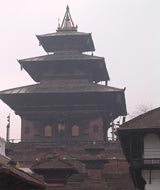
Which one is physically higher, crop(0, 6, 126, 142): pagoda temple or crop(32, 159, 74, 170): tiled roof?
crop(0, 6, 126, 142): pagoda temple

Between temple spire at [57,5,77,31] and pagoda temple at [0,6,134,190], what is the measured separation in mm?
84

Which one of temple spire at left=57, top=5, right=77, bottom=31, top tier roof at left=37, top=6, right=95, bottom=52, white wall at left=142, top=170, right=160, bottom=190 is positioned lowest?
white wall at left=142, top=170, right=160, bottom=190

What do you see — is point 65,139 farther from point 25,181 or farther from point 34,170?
point 25,181

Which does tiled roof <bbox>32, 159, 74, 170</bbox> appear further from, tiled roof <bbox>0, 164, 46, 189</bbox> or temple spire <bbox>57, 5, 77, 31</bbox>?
temple spire <bbox>57, 5, 77, 31</bbox>

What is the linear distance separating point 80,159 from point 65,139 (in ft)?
15.8

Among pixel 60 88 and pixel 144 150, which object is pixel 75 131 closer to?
pixel 60 88

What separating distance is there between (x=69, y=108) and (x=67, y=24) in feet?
34.1

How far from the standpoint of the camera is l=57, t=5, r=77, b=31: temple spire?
1914 inches

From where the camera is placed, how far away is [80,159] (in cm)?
3631

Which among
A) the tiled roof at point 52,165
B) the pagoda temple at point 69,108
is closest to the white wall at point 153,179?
the tiled roof at point 52,165

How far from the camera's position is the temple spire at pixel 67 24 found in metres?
48.6

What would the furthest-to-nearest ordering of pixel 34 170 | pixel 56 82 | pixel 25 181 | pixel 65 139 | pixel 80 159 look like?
pixel 56 82 < pixel 65 139 < pixel 80 159 < pixel 34 170 < pixel 25 181

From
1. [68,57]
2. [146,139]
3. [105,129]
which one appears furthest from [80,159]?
[146,139]

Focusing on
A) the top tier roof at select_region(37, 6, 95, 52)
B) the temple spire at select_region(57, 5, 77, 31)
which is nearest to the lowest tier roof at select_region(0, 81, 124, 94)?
the top tier roof at select_region(37, 6, 95, 52)
